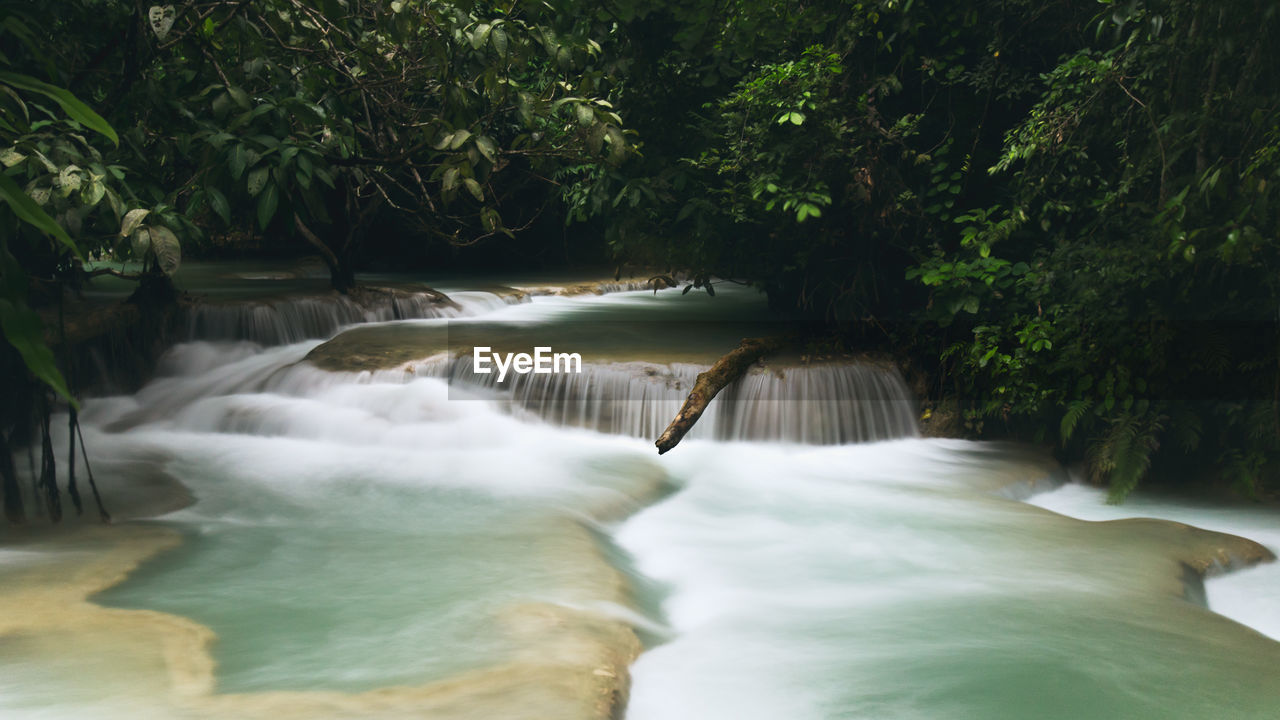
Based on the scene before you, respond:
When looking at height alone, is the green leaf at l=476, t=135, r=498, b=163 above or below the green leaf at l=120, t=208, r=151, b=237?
above

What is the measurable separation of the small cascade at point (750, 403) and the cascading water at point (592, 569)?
25 millimetres

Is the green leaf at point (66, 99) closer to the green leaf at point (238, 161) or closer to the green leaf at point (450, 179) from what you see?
the green leaf at point (238, 161)

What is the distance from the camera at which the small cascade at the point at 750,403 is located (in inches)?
327

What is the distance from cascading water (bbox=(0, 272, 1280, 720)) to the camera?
3.84 metres

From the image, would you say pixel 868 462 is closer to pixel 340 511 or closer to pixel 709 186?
pixel 709 186

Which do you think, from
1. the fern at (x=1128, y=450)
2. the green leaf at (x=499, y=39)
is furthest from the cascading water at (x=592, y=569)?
the green leaf at (x=499, y=39)

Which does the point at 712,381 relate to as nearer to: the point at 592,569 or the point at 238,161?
the point at 592,569

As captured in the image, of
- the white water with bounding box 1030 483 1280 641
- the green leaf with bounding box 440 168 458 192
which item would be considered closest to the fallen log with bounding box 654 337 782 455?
the green leaf with bounding box 440 168 458 192

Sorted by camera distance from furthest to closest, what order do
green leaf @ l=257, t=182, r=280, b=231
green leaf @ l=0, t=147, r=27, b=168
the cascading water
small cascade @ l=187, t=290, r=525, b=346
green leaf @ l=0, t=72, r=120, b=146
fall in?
small cascade @ l=187, t=290, r=525, b=346
green leaf @ l=257, t=182, r=280, b=231
green leaf @ l=0, t=147, r=27, b=168
the cascading water
green leaf @ l=0, t=72, r=120, b=146

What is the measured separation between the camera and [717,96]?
32.3 feet

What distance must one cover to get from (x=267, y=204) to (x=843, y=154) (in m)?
5.48

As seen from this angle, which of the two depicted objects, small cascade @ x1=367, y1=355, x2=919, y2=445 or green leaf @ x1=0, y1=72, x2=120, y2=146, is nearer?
green leaf @ x1=0, y1=72, x2=120, y2=146
